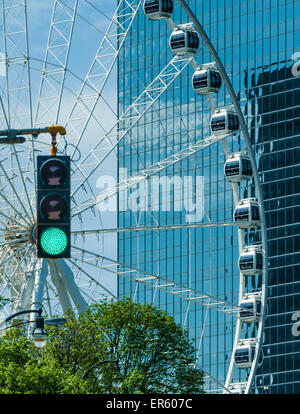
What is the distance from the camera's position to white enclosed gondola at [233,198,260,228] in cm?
7956

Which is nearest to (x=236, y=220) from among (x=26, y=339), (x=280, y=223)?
(x=26, y=339)

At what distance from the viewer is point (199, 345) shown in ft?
513

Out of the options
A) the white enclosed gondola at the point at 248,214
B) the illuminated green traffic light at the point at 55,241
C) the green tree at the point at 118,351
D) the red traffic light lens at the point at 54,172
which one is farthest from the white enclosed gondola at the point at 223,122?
the illuminated green traffic light at the point at 55,241

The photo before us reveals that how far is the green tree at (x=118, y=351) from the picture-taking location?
67688 mm

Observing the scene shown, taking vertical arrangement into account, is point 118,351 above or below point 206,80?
below

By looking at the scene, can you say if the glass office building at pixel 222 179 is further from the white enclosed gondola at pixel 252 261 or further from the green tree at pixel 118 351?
the green tree at pixel 118 351

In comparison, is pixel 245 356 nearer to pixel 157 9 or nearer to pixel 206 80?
pixel 206 80

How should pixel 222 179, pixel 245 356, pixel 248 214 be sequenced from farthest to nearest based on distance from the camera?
pixel 222 179 → pixel 245 356 → pixel 248 214

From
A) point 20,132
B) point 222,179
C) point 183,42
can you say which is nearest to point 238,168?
point 183,42

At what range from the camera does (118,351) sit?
243 ft

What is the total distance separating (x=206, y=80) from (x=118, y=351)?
1585 centimetres

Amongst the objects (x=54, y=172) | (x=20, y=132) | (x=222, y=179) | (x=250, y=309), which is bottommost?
(x=54, y=172)

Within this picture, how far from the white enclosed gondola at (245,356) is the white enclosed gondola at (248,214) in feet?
22.7

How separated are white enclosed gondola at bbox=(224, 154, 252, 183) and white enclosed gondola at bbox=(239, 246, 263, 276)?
391 cm
